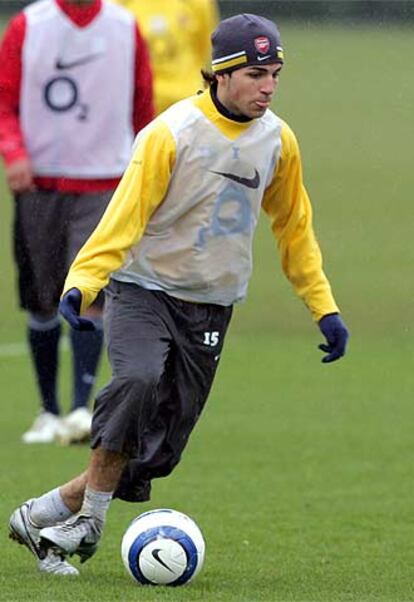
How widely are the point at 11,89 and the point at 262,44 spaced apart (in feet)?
12.7

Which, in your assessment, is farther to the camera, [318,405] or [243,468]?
[318,405]

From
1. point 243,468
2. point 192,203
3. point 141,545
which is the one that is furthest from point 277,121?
point 243,468

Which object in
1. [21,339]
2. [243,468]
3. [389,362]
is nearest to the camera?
[243,468]

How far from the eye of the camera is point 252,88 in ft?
23.2

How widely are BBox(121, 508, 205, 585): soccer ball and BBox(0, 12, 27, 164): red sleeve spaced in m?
4.05

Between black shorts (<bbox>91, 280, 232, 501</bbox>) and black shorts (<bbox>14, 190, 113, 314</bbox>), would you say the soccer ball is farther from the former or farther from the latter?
black shorts (<bbox>14, 190, 113, 314</bbox>)

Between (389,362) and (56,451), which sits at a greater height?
(56,451)

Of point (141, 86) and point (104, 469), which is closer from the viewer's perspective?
point (104, 469)

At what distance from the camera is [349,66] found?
41.0 metres

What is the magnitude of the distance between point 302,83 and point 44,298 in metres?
31.9

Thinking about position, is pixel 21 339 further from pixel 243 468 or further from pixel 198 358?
pixel 198 358

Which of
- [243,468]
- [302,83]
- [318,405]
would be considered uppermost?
[243,468]

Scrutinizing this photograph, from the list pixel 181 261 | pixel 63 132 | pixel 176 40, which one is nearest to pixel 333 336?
pixel 181 261

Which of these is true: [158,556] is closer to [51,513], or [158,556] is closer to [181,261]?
[51,513]
